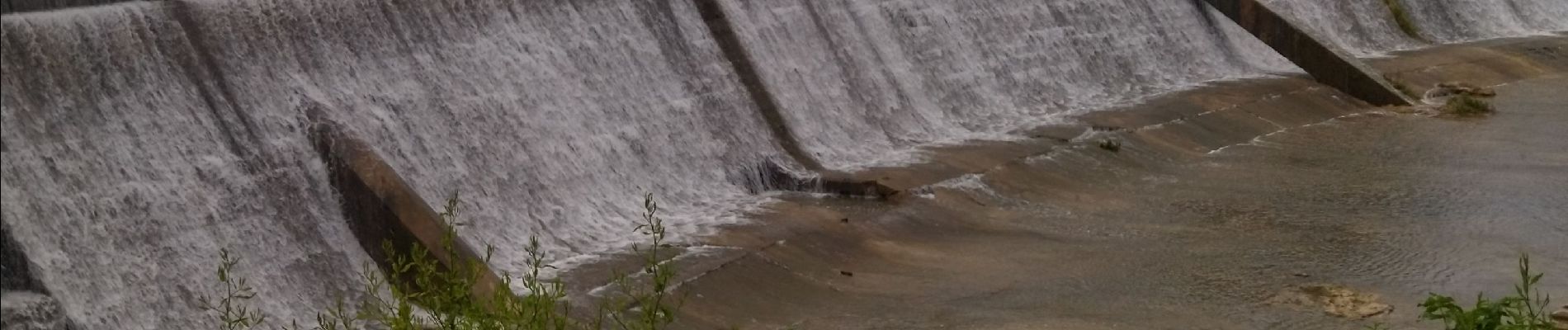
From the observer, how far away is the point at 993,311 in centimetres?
987

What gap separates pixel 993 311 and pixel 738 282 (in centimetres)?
132

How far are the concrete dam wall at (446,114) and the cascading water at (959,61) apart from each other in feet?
0.09

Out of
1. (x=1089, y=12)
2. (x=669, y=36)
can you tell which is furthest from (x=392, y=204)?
(x=1089, y=12)

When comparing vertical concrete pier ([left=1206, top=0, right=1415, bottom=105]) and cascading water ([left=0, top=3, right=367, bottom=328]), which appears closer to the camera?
cascading water ([left=0, top=3, right=367, bottom=328])

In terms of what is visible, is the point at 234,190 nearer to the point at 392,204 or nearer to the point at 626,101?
the point at 392,204

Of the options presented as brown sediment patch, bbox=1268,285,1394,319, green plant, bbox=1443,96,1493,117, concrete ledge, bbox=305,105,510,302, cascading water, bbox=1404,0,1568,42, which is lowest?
cascading water, bbox=1404,0,1568,42

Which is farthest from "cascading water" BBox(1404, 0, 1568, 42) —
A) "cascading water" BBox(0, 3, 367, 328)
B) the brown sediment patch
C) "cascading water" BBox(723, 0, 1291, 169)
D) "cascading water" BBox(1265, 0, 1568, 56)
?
"cascading water" BBox(0, 3, 367, 328)

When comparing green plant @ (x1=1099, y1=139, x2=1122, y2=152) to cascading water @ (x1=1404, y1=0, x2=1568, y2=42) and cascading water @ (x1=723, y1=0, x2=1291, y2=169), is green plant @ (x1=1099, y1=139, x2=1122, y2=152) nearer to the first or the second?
cascading water @ (x1=723, y1=0, x2=1291, y2=169)

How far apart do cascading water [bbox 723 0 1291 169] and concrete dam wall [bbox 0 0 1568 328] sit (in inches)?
1.1

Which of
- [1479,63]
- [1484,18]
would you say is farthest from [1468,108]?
[1484,18]

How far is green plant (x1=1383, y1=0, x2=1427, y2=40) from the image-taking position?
22.9 metres

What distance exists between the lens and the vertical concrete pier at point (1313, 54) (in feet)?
59.0

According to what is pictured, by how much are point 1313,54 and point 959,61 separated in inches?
179

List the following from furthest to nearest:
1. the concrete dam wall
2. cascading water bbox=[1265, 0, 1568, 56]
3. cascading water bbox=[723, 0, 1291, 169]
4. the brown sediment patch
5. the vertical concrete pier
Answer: cascading water bbox=[1265, 0, 1568, 56], the vertical concrete pier, cascading water bbox=[723, 0, 1291, 169], the brown sediment patch, the concrete dam wall
